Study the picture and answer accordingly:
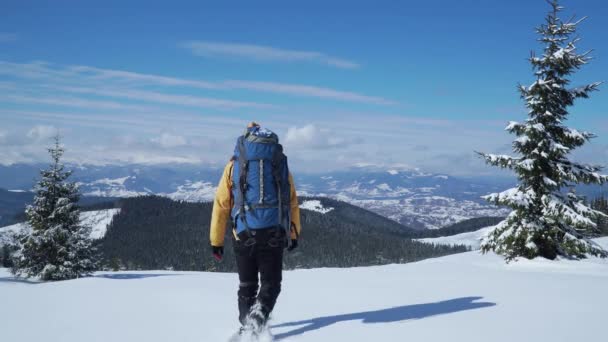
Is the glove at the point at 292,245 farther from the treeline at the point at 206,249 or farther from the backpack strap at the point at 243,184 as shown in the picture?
the treeline at the point at 206,249

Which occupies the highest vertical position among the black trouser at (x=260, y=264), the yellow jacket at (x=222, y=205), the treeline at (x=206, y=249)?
the yellow jacket at (x=222, y=205)

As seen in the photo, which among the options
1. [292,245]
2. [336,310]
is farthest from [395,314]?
[292,245]

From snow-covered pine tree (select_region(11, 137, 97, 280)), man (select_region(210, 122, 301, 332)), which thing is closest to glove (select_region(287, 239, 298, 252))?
man (select_region(210, 122, 301, 332))

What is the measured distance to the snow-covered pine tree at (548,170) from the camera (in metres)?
15.2

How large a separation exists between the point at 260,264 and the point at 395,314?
2.67 m

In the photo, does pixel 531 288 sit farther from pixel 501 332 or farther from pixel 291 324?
pixel 291 324

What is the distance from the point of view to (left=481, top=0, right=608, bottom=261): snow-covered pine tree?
15.2 meters

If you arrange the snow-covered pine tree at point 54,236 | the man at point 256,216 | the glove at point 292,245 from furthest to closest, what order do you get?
1. the snow-covered pine tree at point 54,236
2. the glove at point 292,245
3. the man at point 256,216

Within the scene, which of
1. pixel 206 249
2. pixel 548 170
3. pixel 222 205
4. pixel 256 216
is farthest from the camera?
pixel 206 249

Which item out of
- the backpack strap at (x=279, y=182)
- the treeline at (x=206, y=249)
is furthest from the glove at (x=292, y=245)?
the treeline at (x=206, y=249)

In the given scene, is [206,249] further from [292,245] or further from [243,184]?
[243,184]

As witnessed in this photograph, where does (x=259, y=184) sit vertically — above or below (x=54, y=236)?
above

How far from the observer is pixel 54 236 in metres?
25.8

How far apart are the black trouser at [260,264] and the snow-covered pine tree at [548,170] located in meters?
12.3
